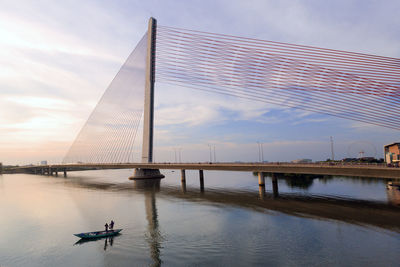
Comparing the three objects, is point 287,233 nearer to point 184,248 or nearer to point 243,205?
point 184,248

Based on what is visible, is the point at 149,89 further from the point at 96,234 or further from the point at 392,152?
the point at 392,152

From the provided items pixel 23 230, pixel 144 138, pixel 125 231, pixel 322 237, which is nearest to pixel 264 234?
pixel 322 237

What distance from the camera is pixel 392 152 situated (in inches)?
2427

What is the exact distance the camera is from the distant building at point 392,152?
58.7 metres

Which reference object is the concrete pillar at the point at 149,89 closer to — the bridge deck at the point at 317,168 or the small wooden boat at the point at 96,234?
the bridge deck at the point at 317,168

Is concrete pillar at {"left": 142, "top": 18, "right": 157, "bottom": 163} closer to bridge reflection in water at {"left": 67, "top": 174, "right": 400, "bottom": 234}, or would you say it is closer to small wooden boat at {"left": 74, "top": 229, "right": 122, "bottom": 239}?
bridge reflection in water at {"left": 67, "top": 174, "right": 400, "bottom": 234}

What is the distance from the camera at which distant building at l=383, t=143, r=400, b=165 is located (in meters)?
58.7

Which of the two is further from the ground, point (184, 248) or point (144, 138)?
point (144, 138)

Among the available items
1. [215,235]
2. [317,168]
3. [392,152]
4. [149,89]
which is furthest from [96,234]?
[392,152]

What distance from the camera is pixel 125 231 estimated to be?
25.7m

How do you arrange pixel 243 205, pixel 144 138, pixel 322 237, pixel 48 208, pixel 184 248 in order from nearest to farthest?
1. pixel 184 248
2. pixel 322 237
3. pixel 243 205
4. pixel 48 208
5. pixel 144 138

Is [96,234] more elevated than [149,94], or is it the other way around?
[149,94]

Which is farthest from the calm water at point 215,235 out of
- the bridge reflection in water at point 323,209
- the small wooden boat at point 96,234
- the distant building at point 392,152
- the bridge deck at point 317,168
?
the distant building at point 392,152

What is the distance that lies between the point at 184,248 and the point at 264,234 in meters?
7.47
